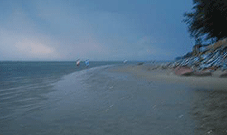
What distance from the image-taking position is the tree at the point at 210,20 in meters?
12.4

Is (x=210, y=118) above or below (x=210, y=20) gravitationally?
below

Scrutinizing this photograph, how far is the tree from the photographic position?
1235 centimetres

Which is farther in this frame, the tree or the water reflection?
the tree

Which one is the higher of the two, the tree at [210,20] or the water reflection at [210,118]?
the tree at [210,20]

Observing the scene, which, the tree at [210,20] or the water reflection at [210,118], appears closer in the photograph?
the water reflection at [210,118]

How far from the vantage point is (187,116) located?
4484 millimetres

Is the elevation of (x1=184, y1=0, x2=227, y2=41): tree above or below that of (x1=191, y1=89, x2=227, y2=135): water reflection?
above

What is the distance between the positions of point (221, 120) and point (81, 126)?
339 centimetres

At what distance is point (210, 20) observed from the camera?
14.3 meters

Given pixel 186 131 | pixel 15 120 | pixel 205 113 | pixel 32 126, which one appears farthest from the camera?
pixel 15 120

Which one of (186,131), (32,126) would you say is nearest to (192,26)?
(186,131)

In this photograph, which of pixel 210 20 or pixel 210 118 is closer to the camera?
pixel 210 118

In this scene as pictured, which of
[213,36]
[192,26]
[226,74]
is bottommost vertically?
[226,74]

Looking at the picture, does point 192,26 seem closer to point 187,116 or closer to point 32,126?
point 187,116
